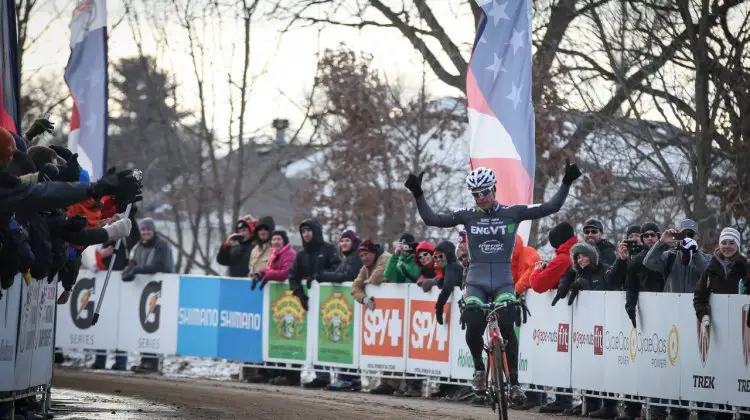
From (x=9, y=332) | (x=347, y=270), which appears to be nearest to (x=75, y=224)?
(x=9, y=332)

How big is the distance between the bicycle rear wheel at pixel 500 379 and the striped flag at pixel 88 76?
11.2m

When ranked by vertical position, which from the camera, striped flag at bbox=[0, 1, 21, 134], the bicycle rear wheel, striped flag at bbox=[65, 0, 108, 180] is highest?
striped flag at bbox=[65, 0, 108, 180]

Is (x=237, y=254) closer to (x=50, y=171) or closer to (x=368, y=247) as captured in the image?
(x=368, y=247)

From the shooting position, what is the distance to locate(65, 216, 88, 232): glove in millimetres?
11867

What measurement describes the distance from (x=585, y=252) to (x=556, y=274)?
626 millimetres

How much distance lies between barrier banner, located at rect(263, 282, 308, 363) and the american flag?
15.2 ft

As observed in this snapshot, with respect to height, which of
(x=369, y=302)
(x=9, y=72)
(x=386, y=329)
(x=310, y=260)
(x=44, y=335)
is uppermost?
(x=9, y=72)

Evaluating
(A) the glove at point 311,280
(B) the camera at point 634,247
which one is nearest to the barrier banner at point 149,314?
(A) the glove at point 311,280

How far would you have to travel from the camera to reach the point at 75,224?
39.0 feet

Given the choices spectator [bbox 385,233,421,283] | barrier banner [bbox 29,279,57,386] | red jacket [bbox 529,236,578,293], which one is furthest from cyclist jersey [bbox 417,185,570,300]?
spectator [bbox 385,233,421,283]

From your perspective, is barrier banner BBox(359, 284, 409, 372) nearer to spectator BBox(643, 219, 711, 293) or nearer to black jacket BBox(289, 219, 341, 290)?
black jacket BBox(289, 219, 341, 290)

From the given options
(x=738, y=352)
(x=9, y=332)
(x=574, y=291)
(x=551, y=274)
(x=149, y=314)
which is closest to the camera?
(x=9, y=332)

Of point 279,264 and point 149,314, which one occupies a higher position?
point 279,264

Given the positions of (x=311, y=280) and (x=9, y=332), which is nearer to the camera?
(x=9, y=332)
